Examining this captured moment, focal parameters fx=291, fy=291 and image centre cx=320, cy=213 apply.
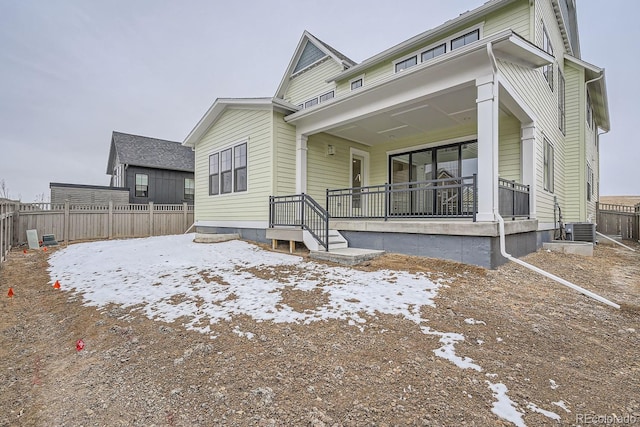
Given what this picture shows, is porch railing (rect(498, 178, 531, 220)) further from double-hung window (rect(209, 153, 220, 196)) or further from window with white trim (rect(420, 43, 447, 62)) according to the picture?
double-hung window (rect(209, 153, 220, 196))

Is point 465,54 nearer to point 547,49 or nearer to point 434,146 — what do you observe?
point 434,146

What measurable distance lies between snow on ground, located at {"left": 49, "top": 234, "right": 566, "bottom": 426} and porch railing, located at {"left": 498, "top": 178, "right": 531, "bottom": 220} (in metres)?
2.40

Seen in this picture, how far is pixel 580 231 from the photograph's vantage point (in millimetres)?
9141

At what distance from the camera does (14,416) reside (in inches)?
73.3

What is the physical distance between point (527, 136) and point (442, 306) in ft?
19.3

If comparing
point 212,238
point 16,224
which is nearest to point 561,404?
point 212,238

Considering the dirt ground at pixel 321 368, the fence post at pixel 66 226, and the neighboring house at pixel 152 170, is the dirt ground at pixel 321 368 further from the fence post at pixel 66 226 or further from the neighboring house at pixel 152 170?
the neighboring house at pixel 152 170

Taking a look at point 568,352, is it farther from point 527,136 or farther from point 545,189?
point 545,189

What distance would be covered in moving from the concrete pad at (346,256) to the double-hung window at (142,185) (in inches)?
663

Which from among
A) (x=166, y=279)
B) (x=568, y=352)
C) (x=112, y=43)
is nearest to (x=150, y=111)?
(x=112, y=43)

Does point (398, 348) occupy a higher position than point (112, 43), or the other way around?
point (112, 43)

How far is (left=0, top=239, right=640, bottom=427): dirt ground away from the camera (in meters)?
1.81

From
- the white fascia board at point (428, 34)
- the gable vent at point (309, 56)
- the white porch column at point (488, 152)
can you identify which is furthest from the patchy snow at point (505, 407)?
the gable vent at point (309, 56)

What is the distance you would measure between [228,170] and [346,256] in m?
6.02
